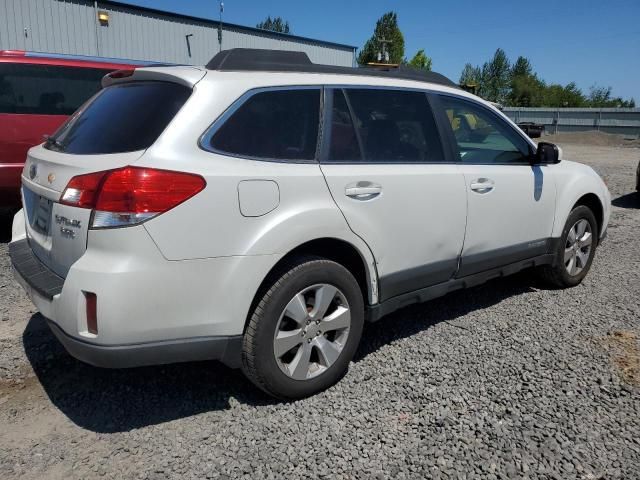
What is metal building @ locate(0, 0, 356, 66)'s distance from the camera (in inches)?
587

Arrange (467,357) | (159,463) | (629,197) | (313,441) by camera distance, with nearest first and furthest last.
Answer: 1. (159,463)
2. (313,441)
3. (467,357)
4. (629,197)

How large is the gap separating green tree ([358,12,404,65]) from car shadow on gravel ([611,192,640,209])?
1864 inches

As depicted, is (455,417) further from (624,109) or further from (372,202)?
(624,109)

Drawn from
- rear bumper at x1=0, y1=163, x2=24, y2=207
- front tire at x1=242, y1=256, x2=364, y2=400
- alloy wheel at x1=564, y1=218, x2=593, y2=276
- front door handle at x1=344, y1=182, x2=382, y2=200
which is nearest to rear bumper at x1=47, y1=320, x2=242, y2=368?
front tire at x1=242, y1=256, x2=364, y2=400

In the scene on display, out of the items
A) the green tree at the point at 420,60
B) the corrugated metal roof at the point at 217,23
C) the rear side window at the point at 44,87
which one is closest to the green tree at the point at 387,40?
the green tree at the point at 420,60

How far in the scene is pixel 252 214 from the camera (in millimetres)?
2586

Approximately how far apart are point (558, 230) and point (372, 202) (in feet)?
7.42

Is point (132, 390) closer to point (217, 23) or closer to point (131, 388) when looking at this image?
point (131, 388)

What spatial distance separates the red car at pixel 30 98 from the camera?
572 centimetres

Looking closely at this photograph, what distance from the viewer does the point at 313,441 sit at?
8.68 feet

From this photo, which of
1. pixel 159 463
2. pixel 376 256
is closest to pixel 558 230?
pixel 376 256

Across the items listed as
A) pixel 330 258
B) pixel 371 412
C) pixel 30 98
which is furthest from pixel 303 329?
pixel 30 98

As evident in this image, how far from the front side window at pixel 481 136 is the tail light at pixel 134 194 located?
211 cm

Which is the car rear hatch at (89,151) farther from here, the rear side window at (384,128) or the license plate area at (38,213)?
the rear side window at (384,128)
